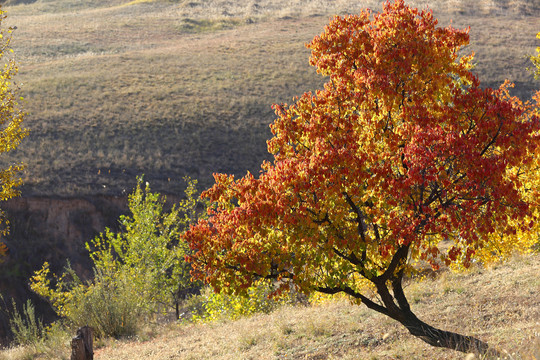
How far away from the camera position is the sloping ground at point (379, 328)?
29.2 feet

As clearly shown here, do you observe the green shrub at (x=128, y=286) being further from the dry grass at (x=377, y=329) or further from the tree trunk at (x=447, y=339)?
the tree trunk at (x=447, y=339)

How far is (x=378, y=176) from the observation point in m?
7.60

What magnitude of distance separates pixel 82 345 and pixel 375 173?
6023 mm

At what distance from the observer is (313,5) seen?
73812 millimetres

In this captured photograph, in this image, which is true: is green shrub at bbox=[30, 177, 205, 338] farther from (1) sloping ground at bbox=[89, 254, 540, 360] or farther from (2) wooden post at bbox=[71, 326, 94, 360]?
(2) wooden post at bbox=[71, 326, 94, 360]

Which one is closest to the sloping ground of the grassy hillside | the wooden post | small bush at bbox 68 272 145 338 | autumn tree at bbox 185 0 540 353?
autumn tree at bbox 185 0 540 353

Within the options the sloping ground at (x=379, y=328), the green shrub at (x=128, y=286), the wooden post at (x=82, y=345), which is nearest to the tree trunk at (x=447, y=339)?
→ the sloping ground at (x=379, y=328)

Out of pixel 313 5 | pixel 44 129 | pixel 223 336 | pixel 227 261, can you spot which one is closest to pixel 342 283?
pixel 227 261

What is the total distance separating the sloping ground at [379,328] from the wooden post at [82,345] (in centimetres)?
219

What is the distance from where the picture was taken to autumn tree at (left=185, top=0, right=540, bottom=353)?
736cm

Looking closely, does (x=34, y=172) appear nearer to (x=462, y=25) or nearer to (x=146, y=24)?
(x=146, y=24)

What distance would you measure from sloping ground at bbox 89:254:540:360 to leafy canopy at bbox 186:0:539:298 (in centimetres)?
134

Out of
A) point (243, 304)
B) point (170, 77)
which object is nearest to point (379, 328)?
point (243, 304)

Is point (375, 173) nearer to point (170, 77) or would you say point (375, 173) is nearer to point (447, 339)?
point (447, 339)
